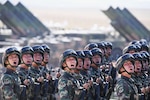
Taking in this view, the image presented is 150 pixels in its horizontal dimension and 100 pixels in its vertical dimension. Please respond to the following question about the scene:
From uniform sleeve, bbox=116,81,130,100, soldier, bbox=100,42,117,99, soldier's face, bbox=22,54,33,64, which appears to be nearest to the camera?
uniform sleeve, bbox=116,81,130,100

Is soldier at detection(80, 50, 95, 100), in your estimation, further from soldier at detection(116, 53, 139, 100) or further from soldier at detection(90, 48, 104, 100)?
soldier at detection(116, 53, 139, 100)

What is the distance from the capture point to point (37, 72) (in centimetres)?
1062

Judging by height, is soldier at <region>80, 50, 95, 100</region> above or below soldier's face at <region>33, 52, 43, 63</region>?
below

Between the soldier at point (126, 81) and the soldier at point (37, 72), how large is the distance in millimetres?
1742

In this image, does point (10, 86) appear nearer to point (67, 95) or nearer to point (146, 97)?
point (67, 95)

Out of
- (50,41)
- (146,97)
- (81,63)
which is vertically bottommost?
(146,97)

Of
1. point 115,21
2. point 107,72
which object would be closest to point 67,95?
point 107,72

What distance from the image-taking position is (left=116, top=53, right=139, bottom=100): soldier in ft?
30.4

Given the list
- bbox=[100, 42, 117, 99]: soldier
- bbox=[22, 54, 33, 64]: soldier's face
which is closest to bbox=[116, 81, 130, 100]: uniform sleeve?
bbox=[100, 42, 117, 99]: soldier

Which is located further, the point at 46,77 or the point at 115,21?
the point at 115,21

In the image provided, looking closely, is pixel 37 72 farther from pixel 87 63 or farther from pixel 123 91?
pixel 123 91

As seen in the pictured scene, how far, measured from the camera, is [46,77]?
35.1ft

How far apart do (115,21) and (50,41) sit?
4.09 meters

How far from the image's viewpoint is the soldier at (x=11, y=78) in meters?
9.41
